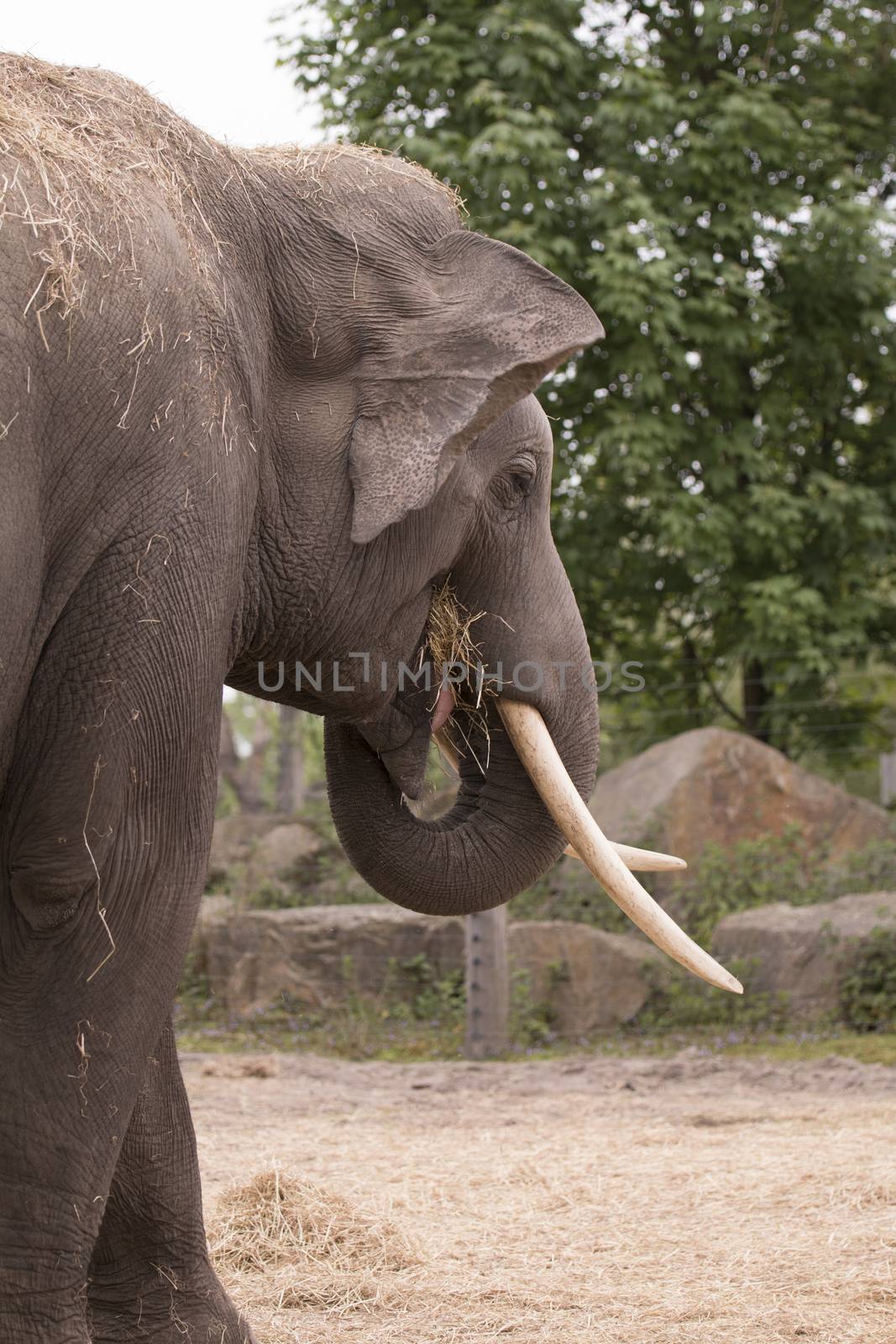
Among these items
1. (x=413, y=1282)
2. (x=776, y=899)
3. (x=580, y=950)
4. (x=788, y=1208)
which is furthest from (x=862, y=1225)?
(x=776, y=899)

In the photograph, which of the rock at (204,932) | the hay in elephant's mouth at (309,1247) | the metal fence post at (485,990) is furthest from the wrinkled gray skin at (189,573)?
the rock at (204,932)

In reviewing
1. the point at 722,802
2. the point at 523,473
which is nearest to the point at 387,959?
the point at 722,802

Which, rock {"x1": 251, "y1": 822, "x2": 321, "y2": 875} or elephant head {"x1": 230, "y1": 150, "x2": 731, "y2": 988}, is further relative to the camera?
rock {"x1": 251, "y1": 822, "x2": 321, "y2": 875}

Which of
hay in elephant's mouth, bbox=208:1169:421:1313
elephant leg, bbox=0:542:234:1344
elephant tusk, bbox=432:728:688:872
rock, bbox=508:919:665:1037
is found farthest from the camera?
rock, bbox=508:919:665:1037

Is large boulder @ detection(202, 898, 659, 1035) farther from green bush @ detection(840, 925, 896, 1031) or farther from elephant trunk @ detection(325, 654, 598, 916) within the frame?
elephant trunk @ detection(325, 654, 598, 916)

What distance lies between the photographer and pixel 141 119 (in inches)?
110

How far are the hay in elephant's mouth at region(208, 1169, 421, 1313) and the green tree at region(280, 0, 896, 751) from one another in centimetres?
641

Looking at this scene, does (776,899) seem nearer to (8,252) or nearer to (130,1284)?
(130,1284)

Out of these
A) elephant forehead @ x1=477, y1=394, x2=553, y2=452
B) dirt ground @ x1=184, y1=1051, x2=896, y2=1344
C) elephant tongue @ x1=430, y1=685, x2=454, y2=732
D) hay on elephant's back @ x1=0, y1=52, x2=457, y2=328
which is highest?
hay on elephant's back @ x1=0, y1=52, x2=457, y2=328

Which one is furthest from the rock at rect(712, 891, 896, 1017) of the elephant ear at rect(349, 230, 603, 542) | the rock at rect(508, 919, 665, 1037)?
the elephant ear at rect(349, 230, 603, 542)

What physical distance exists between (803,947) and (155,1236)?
19.3 ft

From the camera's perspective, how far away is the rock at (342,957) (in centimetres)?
905

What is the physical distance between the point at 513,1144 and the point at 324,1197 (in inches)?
65.2

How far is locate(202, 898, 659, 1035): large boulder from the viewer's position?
28.5ft
